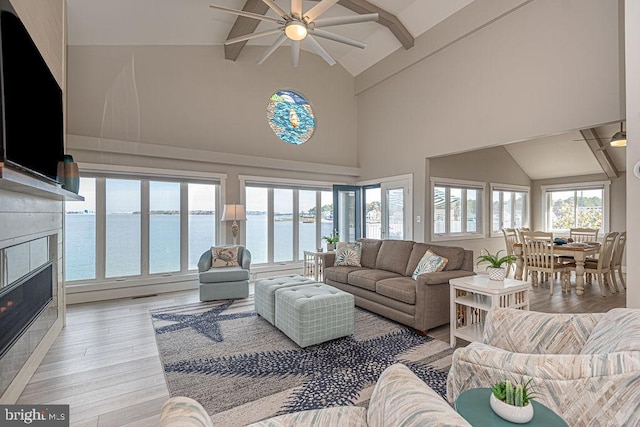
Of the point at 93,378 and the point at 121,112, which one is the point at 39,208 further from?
the point at 121,112

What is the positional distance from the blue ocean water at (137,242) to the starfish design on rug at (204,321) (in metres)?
1.52

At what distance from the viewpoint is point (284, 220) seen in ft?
21.4

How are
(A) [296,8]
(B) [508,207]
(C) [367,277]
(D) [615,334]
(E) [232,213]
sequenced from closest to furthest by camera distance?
1. (D) [615,334]
2. (A) [296,8]
3. (C) [367,277]
4. (E) [232,213]
5. (B) [508,207]

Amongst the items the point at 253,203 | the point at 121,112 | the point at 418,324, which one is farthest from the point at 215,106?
the point at 418,324

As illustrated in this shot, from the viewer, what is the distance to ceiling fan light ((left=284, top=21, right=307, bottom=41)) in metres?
3.39

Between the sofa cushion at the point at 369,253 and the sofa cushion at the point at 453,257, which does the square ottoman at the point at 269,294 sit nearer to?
the sofa cushion at the point at 369,253

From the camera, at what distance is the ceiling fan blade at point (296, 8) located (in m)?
3.22

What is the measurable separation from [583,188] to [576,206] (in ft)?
1.62

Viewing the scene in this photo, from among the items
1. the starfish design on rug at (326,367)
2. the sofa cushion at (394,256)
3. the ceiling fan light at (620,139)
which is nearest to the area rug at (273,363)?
the starfish design on rug at (326,367)

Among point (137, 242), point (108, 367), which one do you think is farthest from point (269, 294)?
point (137, 242)

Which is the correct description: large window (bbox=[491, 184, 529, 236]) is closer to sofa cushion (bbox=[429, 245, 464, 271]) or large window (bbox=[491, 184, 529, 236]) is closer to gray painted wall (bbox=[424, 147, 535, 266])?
gray painted wall (bbox=[424, 147, 535, 266])

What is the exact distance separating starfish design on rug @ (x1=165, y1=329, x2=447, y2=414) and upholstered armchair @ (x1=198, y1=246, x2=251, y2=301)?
189 cm

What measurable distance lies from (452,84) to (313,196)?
11.3 ft

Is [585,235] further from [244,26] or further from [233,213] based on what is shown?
[244,26]
